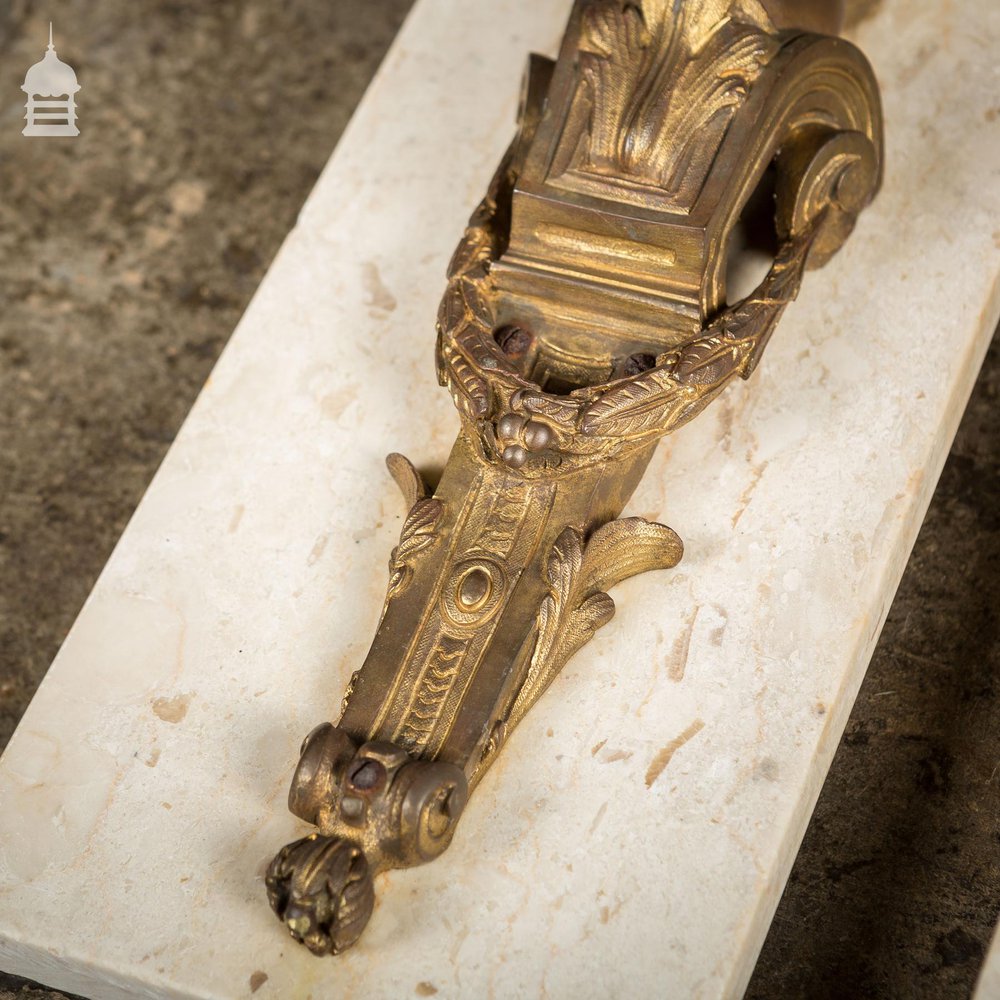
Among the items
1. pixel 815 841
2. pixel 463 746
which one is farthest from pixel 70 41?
pixel 815 841

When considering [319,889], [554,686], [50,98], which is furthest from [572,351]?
[50,98]

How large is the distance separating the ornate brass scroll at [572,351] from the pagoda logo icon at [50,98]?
3.06 feet

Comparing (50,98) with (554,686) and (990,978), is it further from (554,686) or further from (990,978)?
(990,978)

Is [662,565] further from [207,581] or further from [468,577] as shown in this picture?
[207,581]

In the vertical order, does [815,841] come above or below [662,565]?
below

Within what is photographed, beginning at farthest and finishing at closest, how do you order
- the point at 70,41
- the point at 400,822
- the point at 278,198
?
the point at 70,41, the point at 278,198, the point at 400,822

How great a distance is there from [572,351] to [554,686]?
12.6 inches

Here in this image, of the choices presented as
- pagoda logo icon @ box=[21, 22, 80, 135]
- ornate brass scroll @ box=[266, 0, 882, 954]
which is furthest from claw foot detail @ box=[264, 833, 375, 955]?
pagoda logo icon @ box=[21, 22, 80, 135]

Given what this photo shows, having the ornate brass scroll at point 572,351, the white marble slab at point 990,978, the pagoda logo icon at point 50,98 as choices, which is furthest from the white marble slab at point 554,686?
the pagoda logo icon at point 50,98

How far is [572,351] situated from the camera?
1428 millimetres

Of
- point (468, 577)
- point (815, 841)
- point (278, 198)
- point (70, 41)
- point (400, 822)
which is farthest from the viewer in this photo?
point (70, 41)

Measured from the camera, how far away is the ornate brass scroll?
1314 millimetres

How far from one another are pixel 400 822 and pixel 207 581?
1.28 feet

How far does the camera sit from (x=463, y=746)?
4.29 ft
